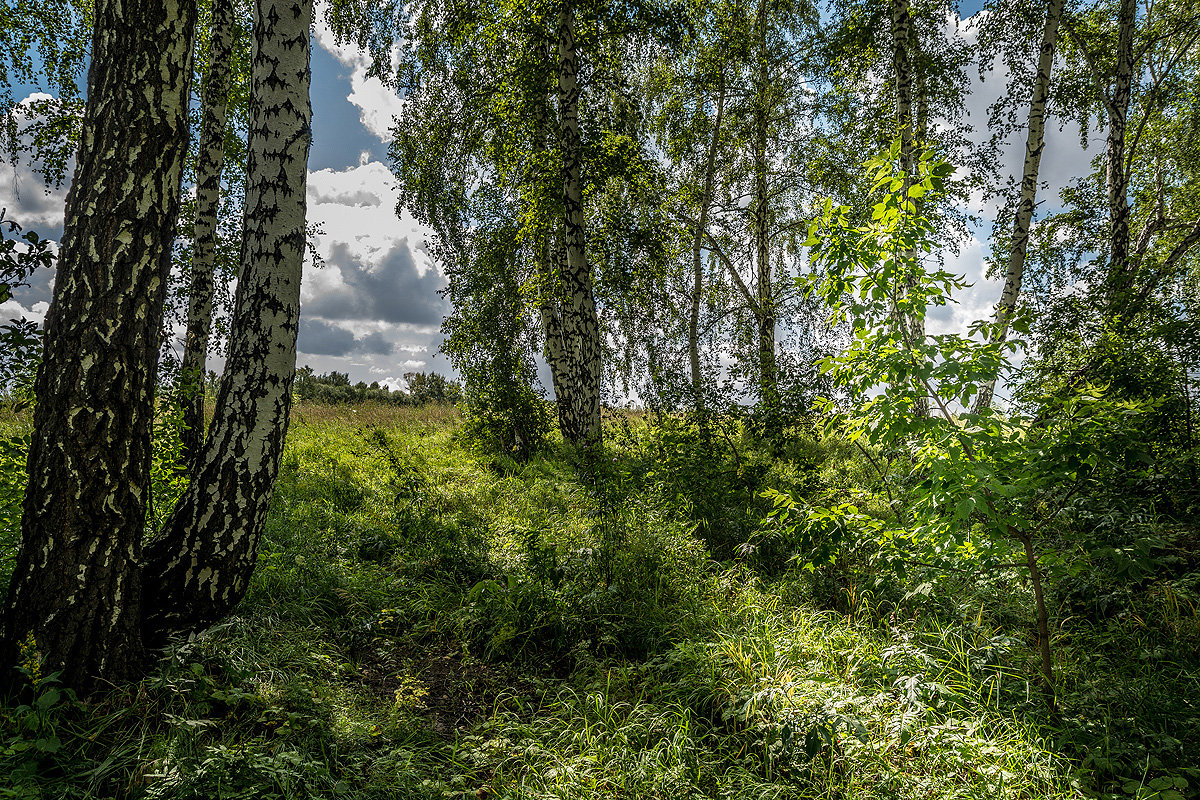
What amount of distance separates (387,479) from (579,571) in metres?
3.42

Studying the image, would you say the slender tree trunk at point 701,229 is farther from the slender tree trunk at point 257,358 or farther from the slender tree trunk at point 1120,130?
the slender tree trunk at point 257,358

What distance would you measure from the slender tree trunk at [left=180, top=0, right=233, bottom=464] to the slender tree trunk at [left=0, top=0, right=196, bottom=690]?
317 centimetres

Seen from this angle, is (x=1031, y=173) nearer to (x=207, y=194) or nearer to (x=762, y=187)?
(x=762, y=187)

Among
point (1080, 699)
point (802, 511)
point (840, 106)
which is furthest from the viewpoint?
point (840, 106)

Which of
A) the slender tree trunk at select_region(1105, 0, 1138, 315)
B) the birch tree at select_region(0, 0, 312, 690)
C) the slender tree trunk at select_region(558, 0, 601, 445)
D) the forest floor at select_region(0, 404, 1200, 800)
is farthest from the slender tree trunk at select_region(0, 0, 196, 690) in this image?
the slender tree trunk at select_region(1105, 0, 1138, 315)

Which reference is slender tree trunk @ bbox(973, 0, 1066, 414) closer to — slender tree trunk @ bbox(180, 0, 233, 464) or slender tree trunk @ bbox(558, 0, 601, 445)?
slender tree trunk @ bbox(558, 0, 601, 445)

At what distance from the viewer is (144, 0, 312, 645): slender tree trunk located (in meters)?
2.79

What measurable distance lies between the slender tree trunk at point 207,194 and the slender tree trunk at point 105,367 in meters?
3.17

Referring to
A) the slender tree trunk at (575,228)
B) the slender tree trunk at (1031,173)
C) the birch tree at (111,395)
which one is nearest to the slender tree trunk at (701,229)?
the slender tree trunk at (575,228)

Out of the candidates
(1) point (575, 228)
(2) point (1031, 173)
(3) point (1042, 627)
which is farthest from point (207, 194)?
(2) point (1031, 173)

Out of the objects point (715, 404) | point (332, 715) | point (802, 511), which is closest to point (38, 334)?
point (332, 715)

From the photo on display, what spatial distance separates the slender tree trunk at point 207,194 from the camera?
5172 mm

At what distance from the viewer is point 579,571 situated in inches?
154

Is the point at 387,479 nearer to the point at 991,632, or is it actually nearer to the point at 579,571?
the point at 579,571
